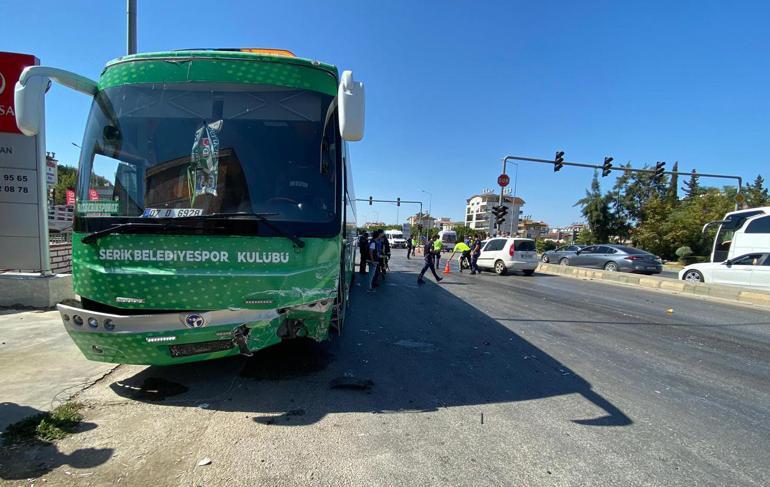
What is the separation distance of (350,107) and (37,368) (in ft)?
14.8

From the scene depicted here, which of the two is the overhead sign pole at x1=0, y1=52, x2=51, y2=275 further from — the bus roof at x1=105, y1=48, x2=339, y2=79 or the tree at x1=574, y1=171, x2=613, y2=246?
the tree at x1=574, y1=171, x2=613, y2=246

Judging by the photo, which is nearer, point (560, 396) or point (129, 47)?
point (560, 396)

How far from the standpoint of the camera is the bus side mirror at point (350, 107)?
355 centimetres

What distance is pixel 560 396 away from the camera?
4.23 meters

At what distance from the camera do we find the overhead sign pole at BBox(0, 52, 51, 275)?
7.36m

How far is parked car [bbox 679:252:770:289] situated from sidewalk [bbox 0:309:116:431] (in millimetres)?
17019

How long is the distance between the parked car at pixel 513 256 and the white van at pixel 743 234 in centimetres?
693

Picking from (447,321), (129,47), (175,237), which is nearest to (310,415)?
(175,237)

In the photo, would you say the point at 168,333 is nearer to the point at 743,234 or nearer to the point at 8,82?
the point at 8,82

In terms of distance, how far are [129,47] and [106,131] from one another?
5577 mm

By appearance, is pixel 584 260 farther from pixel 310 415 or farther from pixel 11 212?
pixel 11 212

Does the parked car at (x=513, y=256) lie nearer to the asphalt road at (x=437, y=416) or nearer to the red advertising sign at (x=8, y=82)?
the asphalt road at (x=437, y=416)

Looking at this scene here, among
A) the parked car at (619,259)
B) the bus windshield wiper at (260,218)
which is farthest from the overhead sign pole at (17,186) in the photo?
the parked car at (619,259)

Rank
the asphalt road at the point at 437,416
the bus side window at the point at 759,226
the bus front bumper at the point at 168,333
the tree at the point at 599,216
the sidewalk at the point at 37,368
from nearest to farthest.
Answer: the asphalt road at the point at 437,416
the bus front bumper at the point at 168,333
the sidewalk at the point at 37,368
the bus side window at the point at 759,226
the tree at the point at 599,216
